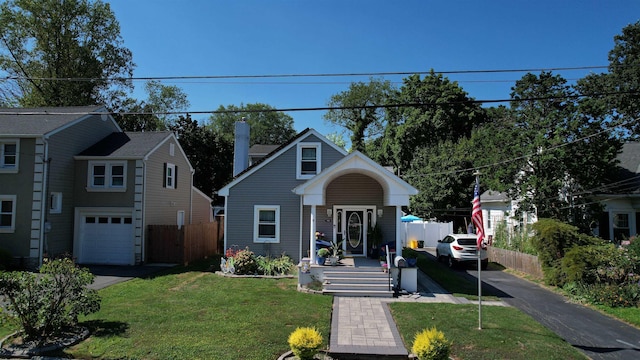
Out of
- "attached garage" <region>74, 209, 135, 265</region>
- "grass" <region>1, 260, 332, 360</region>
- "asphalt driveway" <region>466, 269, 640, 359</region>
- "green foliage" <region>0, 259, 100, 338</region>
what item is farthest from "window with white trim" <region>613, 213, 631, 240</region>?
"attached garage" <region>74, 209, 135, 265</region>

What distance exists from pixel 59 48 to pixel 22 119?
14.6m

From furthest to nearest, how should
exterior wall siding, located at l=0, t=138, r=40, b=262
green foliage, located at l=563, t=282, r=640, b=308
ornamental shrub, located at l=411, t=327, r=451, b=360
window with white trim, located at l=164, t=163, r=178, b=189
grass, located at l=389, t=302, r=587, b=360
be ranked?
window with white trim, located at l=164, t=163, r=178, b=189, exterior wall siding, located at l=0, t=138, r=40, b=262, green foliage, located at l=563, t=282, r=640, b=308, grass, located at l=389, t=302, r=587, b=360, ornamental shrub, located at l=411, t=327, r=451, b=360

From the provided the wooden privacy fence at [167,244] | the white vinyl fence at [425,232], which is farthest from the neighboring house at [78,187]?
the white vinyl fence at [425,232]

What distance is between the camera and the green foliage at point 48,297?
742 centimetres

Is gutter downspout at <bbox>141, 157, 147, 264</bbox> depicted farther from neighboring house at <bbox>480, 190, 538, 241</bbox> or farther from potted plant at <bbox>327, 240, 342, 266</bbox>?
neighboring house at <bbox>480, 190, 538, 241</bbox>

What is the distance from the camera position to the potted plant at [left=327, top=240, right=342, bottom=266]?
13.8 metres

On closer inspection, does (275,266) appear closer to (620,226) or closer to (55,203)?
(55,203)

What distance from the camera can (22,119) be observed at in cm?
1803

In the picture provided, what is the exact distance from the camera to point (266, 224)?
17000 mm

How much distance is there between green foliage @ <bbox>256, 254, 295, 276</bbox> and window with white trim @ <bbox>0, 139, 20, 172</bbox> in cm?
1170

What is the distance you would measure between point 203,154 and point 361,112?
2386 cm

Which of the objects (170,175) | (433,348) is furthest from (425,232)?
(433,348)

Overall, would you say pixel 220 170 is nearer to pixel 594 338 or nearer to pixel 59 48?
pixel 59 48

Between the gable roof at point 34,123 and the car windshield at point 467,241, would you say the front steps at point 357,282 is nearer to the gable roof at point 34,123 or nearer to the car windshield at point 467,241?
the car windshield at point 467,241
